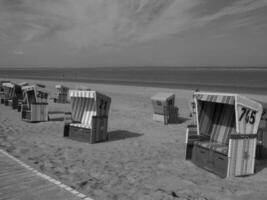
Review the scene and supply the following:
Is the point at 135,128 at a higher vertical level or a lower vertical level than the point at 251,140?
lower

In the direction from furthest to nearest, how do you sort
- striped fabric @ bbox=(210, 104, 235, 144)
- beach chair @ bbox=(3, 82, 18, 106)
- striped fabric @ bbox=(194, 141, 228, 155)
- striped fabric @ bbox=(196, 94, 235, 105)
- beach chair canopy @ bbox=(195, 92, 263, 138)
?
beach chair @ bbox=(3, 82, 18, 106) < striped fabric @ bbox=(210, 104, 235, 144) < striped fabric @ bbox=(194, 141, 228, 155) < striped fabric @ bbox=(196, 94, 235, 105) < beach chair canopy @ bbox=(195, 92, 263, 138)

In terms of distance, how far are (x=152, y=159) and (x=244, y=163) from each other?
2.00 meters

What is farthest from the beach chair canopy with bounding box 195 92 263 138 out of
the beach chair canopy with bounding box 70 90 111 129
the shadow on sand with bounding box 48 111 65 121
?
the shadow on sand with bounding box 48 111 65 121

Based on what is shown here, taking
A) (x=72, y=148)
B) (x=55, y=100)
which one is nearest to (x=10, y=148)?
(x=72, y=148)

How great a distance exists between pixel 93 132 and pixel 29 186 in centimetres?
366

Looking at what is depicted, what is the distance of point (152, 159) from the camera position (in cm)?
637

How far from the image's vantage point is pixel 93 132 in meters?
7.82

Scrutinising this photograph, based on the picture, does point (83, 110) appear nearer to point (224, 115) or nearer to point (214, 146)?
point (224, 115)

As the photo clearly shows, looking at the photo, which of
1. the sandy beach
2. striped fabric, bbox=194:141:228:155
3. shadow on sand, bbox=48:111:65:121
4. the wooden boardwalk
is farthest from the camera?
shadow on sand, bbox=48:111:65:121

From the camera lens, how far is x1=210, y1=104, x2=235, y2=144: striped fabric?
640 centimetres

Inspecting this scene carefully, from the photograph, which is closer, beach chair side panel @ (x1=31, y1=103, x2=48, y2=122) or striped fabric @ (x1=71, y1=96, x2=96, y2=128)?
striped fabric @ (x1=71, y1=96, x2=96, y2=128)

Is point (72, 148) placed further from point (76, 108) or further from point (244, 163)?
point (244, 163)

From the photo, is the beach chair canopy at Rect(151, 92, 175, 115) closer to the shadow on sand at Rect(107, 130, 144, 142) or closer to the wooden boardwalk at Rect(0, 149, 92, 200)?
the shadow on sand at Rect(107, 130, 144, 142)

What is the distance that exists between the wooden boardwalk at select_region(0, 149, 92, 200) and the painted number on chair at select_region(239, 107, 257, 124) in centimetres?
332
